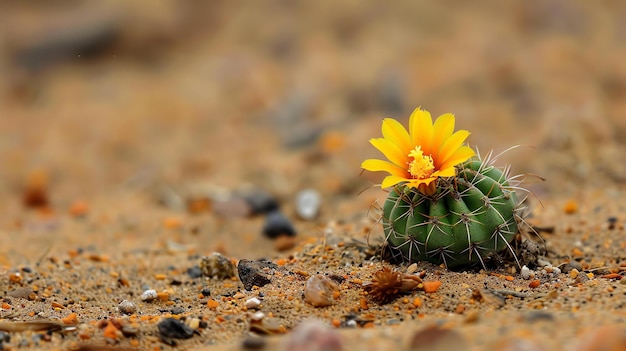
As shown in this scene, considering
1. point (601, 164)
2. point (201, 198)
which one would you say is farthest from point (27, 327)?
point (601, 164)

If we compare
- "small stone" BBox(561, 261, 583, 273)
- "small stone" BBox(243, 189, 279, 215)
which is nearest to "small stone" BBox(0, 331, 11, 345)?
"small stone" BBox(561, 261, 583, 273)

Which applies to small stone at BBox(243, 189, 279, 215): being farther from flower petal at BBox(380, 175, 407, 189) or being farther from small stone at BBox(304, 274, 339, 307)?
flower petal at BBox(380, 175, 407, 189)

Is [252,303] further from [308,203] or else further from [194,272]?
[308,203]

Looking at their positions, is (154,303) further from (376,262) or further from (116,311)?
(376,262)

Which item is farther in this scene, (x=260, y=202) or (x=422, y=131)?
(x=260, y=202)

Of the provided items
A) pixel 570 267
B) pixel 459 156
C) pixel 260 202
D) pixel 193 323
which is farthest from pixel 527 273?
pixel 260 202

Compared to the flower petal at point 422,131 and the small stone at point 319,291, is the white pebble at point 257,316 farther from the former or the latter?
the flower petal at point 422,131

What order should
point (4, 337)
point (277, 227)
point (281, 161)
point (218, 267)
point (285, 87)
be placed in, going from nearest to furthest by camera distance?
point (4, 337)
point (218, 267)
point (277, 227)
point (281, 161)
point (285, 87)
